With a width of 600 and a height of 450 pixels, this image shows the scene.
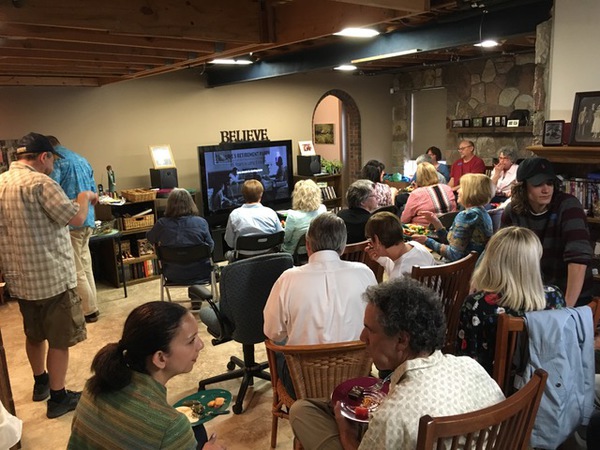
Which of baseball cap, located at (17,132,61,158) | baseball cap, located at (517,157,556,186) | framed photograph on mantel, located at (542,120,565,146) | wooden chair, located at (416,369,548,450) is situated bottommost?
wooden chair, located at (416,369,548,450)

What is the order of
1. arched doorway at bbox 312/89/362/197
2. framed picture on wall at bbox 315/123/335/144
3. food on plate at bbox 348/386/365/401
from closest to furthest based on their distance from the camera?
1. food on plate at bbox 348/386/365/401
2. arched doorway at bbox 312/89/362/197
3. framed picture on wall at bbox 315/123/335/144

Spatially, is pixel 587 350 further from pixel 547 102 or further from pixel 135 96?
pixel 135 96

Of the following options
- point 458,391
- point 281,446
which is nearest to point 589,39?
point 458,391

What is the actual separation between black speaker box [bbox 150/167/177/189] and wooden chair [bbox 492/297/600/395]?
488cm

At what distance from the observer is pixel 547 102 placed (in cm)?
343

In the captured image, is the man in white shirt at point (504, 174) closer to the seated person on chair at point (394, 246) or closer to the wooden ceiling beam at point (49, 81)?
the seated person on chair at point (394, 246)

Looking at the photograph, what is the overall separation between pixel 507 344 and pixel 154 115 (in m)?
5.65

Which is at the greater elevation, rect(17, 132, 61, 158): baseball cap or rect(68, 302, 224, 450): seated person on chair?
rect(17, 132, 61, 158): baseball cap

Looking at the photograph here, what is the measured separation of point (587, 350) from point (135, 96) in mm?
5863

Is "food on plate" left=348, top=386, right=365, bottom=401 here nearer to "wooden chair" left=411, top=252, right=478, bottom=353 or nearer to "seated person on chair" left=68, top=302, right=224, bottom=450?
"seated person on chair" left=68, top=302, right=224, bottom=450

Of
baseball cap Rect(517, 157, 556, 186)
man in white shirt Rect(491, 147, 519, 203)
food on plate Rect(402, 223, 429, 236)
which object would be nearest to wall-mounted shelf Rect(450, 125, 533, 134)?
man in white shirt Rect(491, 147, 519, 203)

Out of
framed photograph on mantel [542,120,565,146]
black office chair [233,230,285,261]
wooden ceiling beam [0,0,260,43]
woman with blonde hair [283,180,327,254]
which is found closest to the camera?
wooden ceiling beam [0,0,260,43]

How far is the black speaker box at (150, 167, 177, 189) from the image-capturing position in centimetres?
598

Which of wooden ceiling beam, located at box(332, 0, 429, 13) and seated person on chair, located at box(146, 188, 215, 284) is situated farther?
seated person on chair, located at box(146, 188, 215, 284)
